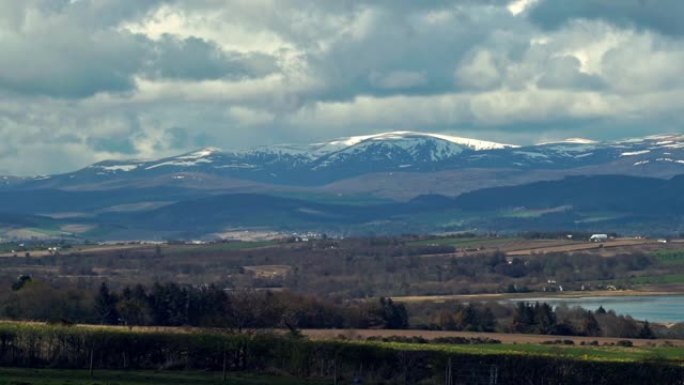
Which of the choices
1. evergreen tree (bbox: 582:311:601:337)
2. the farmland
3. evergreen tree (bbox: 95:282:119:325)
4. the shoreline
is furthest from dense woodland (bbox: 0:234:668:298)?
the farmland

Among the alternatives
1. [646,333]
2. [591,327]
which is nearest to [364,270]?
[591,327]

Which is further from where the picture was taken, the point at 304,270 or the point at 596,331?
the point at 304,270

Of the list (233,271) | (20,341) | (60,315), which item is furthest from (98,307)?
(233,271)

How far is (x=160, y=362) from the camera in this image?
71.3 metres

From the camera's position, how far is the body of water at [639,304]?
119 meters

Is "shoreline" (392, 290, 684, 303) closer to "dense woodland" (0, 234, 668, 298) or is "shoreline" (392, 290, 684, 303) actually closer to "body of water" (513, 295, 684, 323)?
"body of water" (513, 295, 684, 323)

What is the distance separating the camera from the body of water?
392ft

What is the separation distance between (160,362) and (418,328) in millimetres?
32999

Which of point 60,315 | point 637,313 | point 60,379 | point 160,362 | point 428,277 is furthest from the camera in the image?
point 428,277

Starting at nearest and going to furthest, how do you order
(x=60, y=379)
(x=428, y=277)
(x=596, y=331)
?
(x=60, y=379) < (x=596, y=331) < (x=428, y=277)

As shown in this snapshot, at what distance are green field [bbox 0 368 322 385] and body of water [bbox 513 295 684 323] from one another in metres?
51.7

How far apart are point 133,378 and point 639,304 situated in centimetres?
8050

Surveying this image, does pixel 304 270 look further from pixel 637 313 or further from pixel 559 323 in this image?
pixel 559 323

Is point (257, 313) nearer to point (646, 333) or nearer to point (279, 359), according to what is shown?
point (279, 359)
